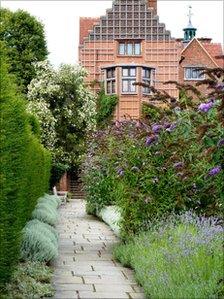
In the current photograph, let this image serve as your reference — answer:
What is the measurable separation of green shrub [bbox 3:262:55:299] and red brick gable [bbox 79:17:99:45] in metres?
38.9

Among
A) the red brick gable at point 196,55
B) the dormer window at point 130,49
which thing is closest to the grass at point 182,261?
the dormer window at point 130,49

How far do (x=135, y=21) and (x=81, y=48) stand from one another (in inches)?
148

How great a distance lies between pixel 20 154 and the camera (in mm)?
9953

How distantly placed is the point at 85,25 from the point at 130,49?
405cm

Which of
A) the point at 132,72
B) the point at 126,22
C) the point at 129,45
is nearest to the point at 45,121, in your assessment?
the point at 132,72

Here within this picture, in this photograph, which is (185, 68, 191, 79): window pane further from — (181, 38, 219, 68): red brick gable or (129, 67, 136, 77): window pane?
(129, 67, 136, 77): window pane

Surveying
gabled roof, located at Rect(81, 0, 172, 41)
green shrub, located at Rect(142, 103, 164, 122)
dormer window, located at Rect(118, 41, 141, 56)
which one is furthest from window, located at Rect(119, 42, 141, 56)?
Answer: green shrub, located at Rect(142, 103, 164, 122)

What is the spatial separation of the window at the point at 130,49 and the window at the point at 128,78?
1448mm

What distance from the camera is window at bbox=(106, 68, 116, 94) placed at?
1804 inches

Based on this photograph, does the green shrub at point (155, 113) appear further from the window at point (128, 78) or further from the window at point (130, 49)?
the window at point (130, 49)

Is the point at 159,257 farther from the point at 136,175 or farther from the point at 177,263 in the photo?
the point at 136,175

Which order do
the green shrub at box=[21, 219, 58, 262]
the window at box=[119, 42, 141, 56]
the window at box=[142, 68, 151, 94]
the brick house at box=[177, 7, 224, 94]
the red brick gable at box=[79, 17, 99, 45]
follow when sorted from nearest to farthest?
1. the green shrub at box=[21, 219, 58, 262]
2. the window at box=[142, 68, 151, 94]
3. the window at box=[119, 42, 141, 56]
4. the red brick gable at box=[79, 17, 99, 45]
5. the brick house at box=[177, 7, 224, 94]

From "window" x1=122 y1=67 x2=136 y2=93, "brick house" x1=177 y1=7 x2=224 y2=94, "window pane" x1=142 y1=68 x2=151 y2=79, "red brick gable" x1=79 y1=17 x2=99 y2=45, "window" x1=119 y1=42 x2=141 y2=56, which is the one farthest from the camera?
"brick house" x1=177 y1=7 x2=224 y2=94

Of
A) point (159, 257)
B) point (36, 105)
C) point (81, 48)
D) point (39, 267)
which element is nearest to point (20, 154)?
point (39, 267)
